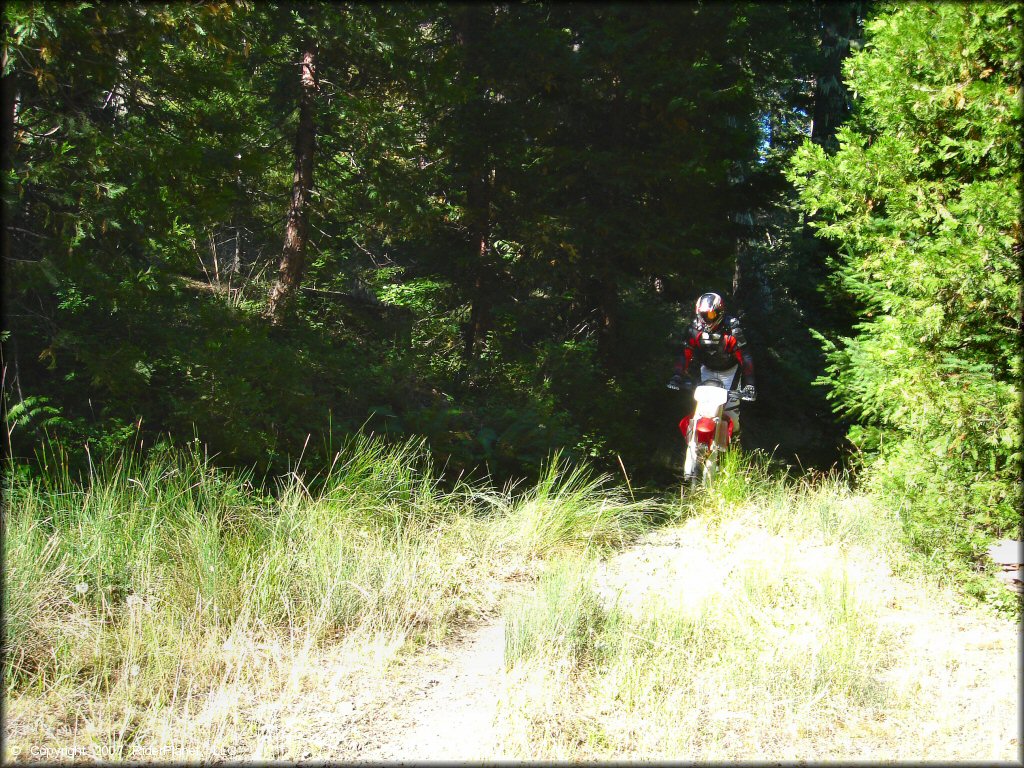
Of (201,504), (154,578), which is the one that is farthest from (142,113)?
(154,578)

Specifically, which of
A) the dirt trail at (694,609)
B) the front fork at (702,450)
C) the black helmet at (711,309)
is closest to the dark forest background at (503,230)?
the dirt trail at (694,609)

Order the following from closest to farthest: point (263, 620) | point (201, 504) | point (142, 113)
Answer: point (263, 620), point (201, 504), point (142, 113)

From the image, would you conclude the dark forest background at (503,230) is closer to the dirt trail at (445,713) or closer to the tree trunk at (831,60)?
the tree trunk at (831,60)

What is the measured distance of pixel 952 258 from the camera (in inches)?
199

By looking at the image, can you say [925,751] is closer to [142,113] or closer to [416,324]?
[142,113]

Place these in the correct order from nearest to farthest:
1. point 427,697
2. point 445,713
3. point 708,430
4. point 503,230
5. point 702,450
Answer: point 445,713, point 427,697, point 708,430, point 702,450, point 503,230

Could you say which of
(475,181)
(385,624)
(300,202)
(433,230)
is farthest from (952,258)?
(475,181)

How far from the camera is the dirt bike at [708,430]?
354 inches

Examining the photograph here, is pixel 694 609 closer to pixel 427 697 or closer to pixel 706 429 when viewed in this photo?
pixel 427 697

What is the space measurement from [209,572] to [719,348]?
619 centimetres

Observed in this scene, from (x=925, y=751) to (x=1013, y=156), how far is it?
11.3 feet

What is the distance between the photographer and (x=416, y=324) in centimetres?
1477

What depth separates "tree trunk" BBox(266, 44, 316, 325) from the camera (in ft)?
40.3

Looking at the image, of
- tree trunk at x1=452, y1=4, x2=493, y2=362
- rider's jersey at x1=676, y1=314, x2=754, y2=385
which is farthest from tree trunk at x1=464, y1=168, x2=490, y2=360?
rider's jersey at x1=676, y1=314, x2=754, y2=385
